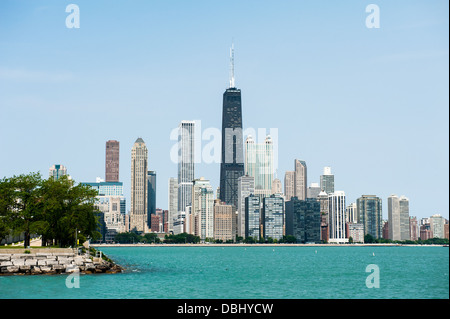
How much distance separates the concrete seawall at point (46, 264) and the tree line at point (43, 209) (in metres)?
8.73

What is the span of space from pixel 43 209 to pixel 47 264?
16.4 meters

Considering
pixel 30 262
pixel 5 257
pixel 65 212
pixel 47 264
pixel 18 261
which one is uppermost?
pixel 65 212

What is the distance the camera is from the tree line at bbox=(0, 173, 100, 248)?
294ft

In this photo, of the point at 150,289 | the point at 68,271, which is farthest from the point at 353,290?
the point at 68,271

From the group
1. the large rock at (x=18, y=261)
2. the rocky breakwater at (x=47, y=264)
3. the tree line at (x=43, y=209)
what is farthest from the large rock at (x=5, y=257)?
the tree line at (x=43, y=209)

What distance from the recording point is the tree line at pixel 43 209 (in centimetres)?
8962

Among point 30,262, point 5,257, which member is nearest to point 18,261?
point 30,262

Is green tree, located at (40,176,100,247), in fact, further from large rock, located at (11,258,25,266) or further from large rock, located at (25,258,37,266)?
large rock, located at (11,258,25,266)

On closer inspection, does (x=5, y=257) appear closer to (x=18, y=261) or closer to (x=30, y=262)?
(x=18, y=261)

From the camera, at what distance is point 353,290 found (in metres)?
71.9

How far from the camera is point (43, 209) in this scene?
91.4 metres

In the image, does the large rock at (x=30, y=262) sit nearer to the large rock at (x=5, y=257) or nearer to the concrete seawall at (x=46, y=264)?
the concrete seawall at (x=46, y=264)
